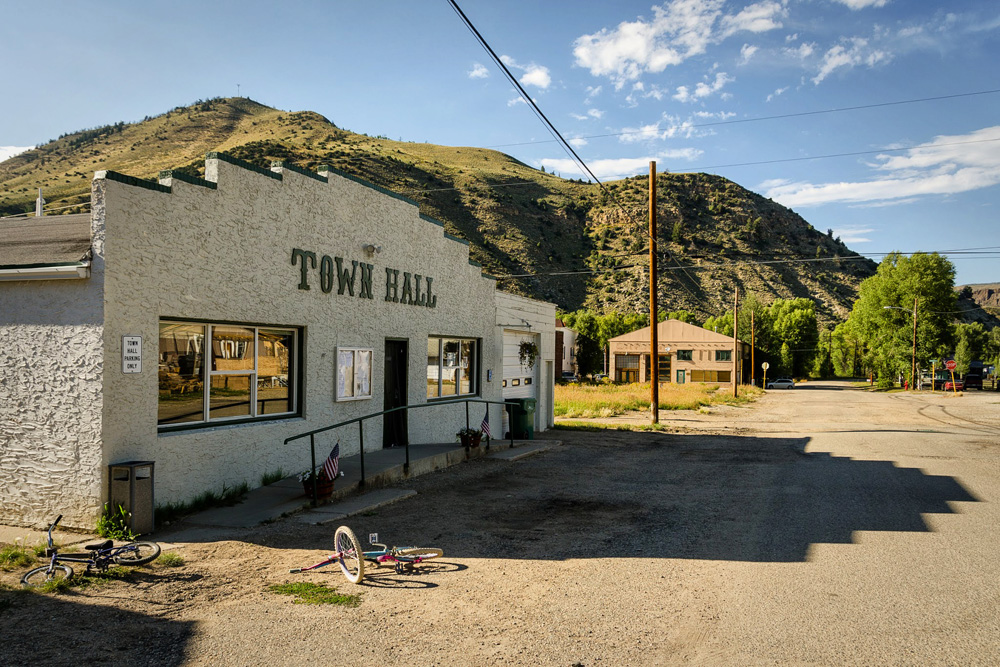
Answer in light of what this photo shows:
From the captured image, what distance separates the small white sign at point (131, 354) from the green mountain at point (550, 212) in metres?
63.4

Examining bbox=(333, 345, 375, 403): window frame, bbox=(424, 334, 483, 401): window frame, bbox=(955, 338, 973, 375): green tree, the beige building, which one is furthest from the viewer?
bbox=(955, 338, 973, 375): green tree

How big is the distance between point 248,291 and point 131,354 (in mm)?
2184

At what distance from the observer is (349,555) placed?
6.70 meters

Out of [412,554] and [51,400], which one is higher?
[51,400]

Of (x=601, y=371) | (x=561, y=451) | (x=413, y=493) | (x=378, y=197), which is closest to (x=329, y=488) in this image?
(x=413, y=493)

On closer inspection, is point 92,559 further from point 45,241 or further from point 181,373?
point 45,241

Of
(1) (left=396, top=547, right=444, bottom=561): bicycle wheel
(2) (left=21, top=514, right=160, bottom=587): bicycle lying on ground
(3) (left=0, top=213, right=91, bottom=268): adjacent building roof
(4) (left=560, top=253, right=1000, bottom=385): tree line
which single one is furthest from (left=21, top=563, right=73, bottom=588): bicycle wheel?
(4) (left=560, top=253, right=1000, bottom=385): tree line

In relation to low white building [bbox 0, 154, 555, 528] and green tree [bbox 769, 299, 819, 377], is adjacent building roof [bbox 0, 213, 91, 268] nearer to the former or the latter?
low white building [bbox 0, 154, 555, 528]

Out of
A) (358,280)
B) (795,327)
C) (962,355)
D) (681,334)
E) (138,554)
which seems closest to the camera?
(138,554)

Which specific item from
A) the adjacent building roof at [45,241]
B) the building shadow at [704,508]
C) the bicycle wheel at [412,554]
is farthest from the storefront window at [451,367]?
the bicycle wheel at [412,554]

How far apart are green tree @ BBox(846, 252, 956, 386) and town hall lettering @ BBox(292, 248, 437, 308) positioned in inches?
2595

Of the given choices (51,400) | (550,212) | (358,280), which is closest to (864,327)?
(550,212)

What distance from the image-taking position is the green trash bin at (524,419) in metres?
19.2

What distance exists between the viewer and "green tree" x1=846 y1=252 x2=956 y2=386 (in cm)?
6975
